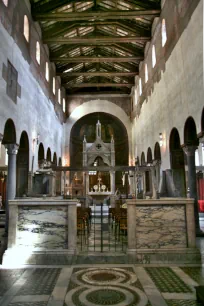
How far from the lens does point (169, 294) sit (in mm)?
4598

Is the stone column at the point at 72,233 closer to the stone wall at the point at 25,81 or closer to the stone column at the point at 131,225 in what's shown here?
the stone column at the point at 131,225

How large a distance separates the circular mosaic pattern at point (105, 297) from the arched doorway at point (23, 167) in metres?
9.59

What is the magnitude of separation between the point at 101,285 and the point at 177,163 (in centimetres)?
918

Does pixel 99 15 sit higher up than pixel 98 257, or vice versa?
pixel 99 15

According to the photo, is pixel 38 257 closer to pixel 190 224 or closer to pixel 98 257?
pixel 98 257

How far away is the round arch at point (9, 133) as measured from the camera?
457 inches

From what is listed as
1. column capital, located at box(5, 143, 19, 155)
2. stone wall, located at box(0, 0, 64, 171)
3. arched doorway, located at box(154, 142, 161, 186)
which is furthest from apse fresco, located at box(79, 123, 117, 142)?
column capital, located at box(5, 143, 19, 155)

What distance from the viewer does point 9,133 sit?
462 inches

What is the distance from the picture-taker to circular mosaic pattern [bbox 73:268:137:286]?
5258 millimetres

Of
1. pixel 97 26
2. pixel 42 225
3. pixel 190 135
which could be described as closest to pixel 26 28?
pixel 97 26

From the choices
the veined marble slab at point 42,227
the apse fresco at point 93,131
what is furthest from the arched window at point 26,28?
the apse fresco at point 93,131

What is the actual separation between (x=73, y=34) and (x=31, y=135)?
9.07 m

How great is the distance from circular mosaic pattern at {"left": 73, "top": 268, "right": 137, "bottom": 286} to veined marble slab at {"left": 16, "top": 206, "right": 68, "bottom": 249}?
1210mm

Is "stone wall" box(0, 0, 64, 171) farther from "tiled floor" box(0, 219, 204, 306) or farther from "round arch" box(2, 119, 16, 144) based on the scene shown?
"tiled floor" box(0, 219, 204, 306)
